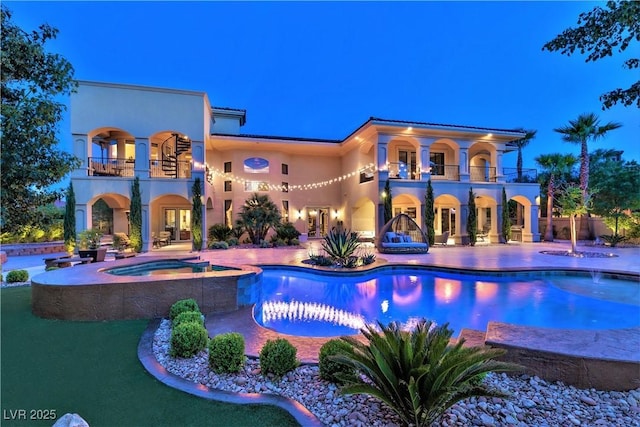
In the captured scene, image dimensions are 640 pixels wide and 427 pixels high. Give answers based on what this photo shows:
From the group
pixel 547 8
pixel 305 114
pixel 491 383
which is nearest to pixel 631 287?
pixel 547 8

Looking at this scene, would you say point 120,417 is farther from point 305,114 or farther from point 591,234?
point 305,114

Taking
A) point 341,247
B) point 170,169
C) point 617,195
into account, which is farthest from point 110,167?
point 617,195

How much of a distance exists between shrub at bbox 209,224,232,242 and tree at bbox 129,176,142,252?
13.0 feet

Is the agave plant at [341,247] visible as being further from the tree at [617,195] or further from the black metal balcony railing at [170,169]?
the tree at [617,195]

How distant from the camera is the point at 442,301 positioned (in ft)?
24.4

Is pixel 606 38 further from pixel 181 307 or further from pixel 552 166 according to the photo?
pixel 552 166

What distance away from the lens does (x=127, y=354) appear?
4012mm

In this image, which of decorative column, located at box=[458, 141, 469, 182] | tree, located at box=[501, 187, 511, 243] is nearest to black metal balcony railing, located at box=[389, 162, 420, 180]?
decorative column, located at box=[458, 141, 469, 182]

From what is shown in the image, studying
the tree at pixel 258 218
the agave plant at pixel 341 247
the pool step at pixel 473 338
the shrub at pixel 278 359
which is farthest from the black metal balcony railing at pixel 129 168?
the pool step at pixel 473 338

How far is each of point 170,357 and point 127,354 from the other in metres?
0.63

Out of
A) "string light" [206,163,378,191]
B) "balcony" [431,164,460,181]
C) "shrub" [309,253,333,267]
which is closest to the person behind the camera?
"shrub" [309,253,333,267]

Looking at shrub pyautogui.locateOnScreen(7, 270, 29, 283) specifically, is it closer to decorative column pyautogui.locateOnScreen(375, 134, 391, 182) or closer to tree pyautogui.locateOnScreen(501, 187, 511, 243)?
decorative column pyautogui.locateOnScreen(375, 134, 391, 182)

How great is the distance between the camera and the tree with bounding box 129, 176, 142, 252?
1498 cm

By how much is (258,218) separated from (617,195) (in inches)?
765
